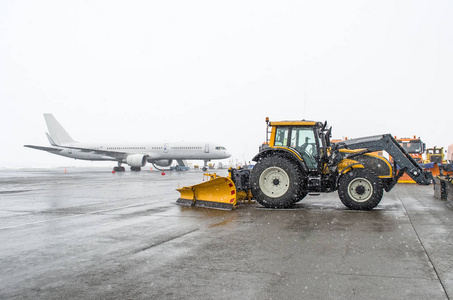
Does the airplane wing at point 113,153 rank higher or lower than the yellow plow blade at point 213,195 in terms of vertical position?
higher

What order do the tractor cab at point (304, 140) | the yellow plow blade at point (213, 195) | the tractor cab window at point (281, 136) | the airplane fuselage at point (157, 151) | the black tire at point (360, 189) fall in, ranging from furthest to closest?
the airplane fuselage at point (157, 151)
the tractor cab window at point (281, 136)
the tractor cab at point (304, 140)
the yellow plow blade at point (213, 195)
the black tire at point (360, 189)

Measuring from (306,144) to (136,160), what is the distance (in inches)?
1345

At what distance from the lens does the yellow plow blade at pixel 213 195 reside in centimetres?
977

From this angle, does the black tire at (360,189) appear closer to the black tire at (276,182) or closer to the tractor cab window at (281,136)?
the black tire at (276,182)

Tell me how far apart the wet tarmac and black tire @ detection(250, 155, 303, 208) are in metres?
1.30

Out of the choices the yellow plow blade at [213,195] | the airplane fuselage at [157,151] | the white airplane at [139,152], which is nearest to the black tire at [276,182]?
the yellow plow blade at [213,195]

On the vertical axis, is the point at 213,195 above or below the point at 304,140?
below

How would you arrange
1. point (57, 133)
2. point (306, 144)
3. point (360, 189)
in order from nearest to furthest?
point (360, 189) < point (306, 144) < point (57, 133)

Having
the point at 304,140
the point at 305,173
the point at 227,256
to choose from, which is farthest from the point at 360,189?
the point at 227,256

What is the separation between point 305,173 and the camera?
9.78m

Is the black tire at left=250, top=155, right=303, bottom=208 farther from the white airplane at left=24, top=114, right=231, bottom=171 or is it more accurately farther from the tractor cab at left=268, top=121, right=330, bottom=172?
the white airplane at left=24, top=114, right=231, bottom=171

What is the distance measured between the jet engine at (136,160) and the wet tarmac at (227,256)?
1334 inches

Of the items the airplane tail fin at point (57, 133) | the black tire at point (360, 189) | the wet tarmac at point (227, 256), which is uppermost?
the airplane tail fin at point (57, 133)

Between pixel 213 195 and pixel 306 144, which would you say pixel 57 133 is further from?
pixel 306 144
